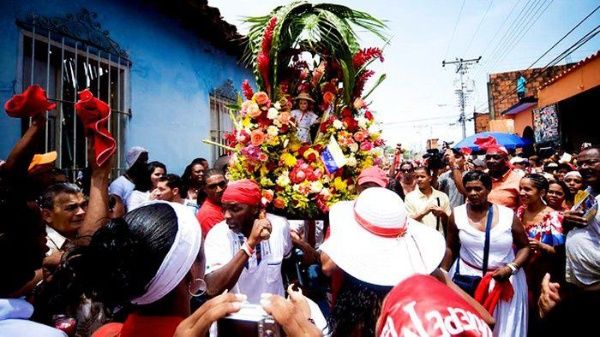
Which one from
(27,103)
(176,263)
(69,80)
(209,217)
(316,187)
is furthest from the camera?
(69,80)

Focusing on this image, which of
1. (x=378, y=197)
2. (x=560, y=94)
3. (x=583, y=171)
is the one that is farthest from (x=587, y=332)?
(x=560, y=94)

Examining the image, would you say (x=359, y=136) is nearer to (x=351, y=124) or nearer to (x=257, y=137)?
(x=351, y=124)

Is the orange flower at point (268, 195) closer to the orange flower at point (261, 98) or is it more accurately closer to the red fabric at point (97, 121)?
the orange flower at point (261, 98)

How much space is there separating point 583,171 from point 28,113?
14.1 feet

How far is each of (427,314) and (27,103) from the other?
2.03 metres

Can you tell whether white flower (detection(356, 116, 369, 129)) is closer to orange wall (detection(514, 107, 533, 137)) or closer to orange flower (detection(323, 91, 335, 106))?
orange flower (detection(323, 91, 335, 106))

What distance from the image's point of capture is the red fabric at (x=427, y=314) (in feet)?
2.98

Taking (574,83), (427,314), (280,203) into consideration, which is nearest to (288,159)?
(280,203)

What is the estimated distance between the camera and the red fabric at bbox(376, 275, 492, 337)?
0.91m

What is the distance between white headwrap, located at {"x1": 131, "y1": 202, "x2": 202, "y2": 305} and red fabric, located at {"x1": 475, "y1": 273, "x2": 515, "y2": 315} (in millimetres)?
2808

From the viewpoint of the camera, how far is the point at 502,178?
4938mm

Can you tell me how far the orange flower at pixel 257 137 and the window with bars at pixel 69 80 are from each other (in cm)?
243

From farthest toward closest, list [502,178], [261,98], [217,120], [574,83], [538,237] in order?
[574,83]
[217,120]
[502,178]
[538,237]
[261,98]

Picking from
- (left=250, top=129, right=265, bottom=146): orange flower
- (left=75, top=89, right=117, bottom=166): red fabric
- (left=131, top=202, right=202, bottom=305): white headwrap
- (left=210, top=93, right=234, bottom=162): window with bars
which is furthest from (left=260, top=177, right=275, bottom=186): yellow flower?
(left=210, top=93, right=234, bottom=162): window with bars
